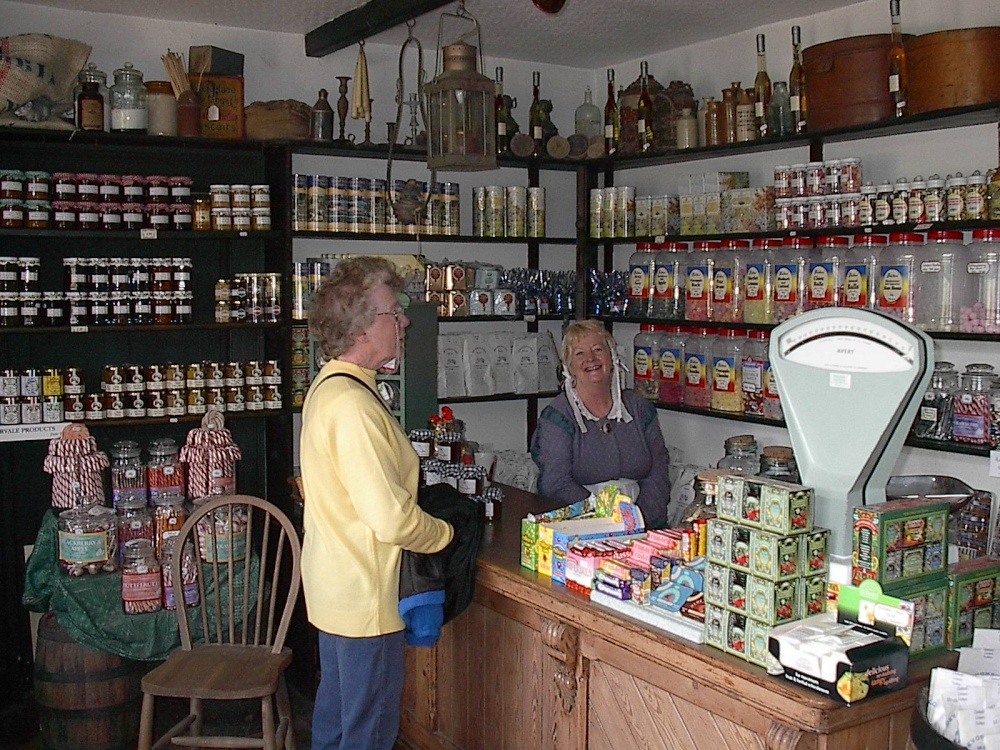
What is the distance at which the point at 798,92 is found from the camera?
4410mm

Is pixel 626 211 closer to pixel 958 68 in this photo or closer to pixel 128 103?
pixel 958 68

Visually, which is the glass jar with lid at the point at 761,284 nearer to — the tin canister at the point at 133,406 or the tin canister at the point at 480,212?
the tin canister at the point at 480,212

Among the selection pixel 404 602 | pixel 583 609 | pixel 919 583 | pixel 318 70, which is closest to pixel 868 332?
pixel 919 583

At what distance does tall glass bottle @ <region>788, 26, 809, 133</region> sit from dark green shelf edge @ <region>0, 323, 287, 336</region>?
7.79 feet

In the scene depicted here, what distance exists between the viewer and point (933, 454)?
4.19m

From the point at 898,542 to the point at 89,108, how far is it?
3578mm

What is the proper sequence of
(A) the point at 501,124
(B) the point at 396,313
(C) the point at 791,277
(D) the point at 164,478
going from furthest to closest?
(A) the point at 501,124 → (C) the point at 791,277 → (D) the point at 164,478 → (B) the point at 396,313

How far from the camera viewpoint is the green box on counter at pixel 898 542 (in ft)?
6.61

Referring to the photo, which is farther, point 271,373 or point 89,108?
point 271,373

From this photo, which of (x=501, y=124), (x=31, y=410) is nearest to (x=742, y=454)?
(x=501, y=124)

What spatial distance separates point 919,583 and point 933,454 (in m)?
2.30

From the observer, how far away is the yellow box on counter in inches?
177

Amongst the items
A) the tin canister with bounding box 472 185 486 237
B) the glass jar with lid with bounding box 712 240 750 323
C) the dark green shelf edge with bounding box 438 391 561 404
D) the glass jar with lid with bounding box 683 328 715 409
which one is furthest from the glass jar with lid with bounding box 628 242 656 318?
the tin canister with bounding box 472 185 486 237

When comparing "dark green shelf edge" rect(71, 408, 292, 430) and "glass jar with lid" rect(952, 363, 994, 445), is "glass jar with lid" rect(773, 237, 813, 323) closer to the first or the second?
"glass jar with lid" rect(952, 363, 994, 445)
